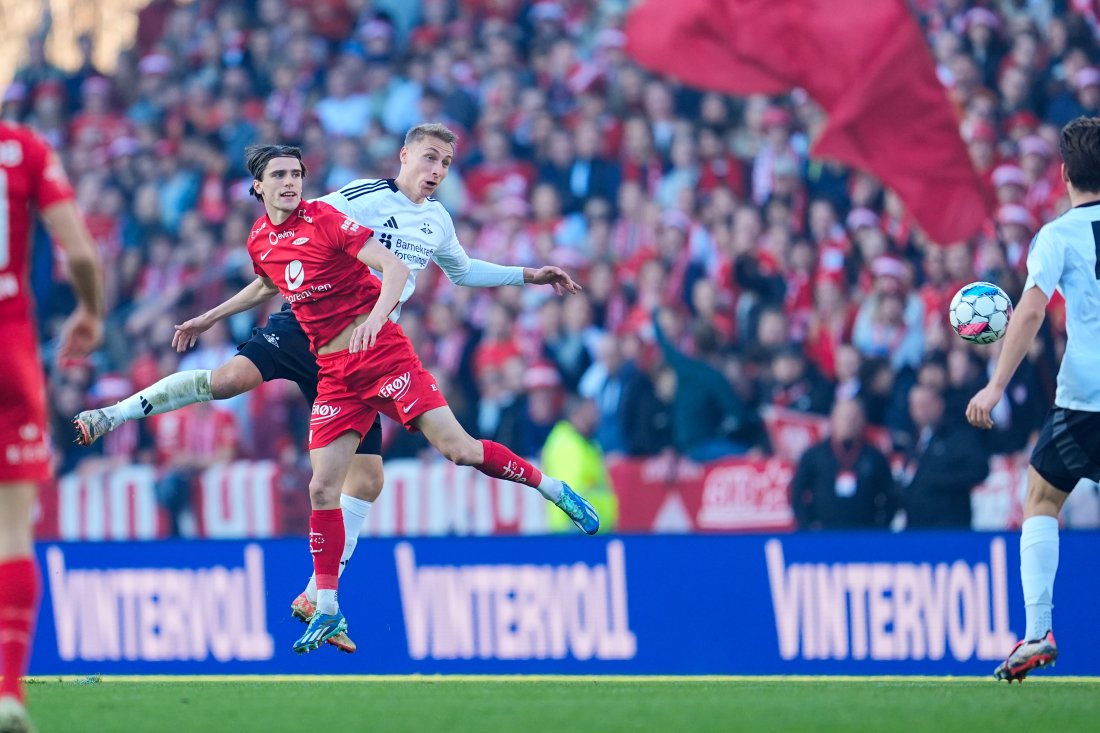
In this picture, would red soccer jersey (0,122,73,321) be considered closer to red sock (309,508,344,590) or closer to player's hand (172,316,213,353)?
player's hand (172,316,213,353)

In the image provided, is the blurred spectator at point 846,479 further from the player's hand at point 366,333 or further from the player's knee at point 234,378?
the player's hand at point 366,333

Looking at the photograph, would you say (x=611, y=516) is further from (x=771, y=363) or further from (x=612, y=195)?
(x=612, y=195)

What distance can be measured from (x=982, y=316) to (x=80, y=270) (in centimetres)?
451

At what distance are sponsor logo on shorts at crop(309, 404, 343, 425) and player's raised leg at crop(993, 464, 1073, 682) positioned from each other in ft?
11.4

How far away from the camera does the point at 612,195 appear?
608 inches

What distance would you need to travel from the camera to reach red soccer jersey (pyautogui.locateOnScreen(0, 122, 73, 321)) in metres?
5.70

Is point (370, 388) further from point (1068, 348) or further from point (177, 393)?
point (1068, 348)

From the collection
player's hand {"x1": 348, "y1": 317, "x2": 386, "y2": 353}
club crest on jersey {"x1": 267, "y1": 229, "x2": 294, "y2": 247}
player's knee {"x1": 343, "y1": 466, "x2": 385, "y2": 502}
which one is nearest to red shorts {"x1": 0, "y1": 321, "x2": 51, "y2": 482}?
player's hand {"x1": 348, "y1": 317, "x2": 386, "y2": 353}

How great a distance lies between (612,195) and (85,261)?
10.1 meters

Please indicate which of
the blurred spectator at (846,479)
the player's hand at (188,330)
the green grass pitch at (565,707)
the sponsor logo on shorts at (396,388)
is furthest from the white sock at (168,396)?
the blurred spectator at (846,479)

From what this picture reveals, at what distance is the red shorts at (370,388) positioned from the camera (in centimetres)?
855

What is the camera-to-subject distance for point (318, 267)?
8430mm

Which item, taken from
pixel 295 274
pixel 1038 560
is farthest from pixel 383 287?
pixel 1038 560

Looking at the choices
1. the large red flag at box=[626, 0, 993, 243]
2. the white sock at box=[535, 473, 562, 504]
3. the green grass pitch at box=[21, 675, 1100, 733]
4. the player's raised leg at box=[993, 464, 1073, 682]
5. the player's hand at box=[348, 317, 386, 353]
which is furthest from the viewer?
the large red flag at box=[626, 0, 993, 243]
